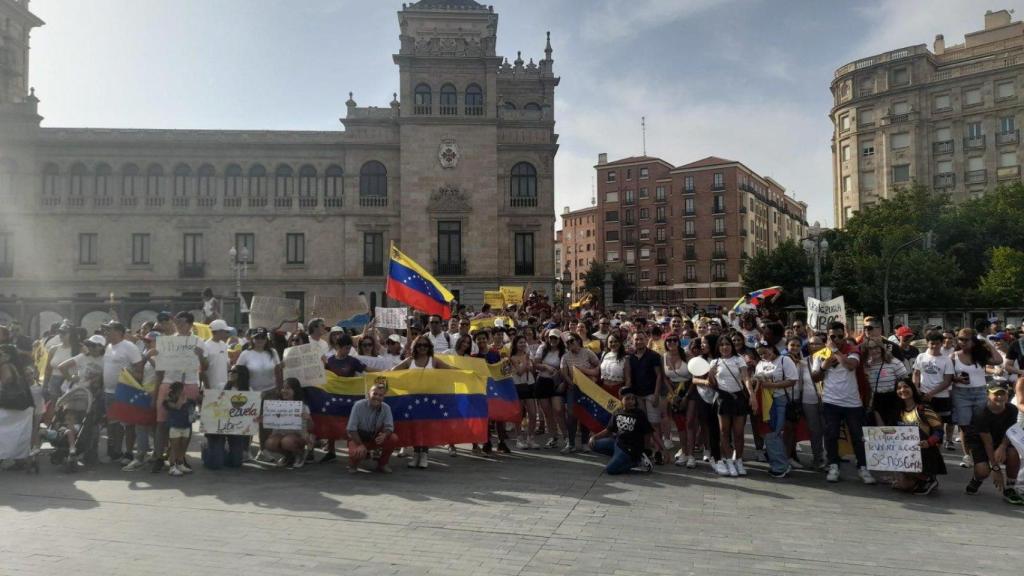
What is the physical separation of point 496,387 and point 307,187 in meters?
38.5

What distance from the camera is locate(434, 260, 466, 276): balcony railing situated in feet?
150

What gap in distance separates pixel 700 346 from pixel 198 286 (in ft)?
138

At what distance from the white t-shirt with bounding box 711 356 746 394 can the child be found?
7.43 metres

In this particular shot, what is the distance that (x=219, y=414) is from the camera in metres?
10.1

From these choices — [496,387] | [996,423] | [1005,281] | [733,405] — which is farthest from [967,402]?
[1005,281]

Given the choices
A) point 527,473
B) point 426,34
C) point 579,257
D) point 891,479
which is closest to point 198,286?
point 426,34

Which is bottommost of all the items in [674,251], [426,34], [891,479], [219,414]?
[891,479]

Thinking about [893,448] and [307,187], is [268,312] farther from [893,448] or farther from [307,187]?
[307,187]

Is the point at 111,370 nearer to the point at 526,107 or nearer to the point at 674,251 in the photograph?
the point at 526,107

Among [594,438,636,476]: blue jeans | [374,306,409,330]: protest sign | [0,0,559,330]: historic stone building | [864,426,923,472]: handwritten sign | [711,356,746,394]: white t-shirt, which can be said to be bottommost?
[594,438,636,476]: blue jeans

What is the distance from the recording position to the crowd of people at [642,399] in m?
9.66

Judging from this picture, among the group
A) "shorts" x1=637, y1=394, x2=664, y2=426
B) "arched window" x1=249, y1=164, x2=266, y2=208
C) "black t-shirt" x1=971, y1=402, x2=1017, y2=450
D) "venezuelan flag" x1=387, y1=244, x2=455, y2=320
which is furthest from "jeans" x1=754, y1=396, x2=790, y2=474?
"arched window" x1=249, y1=164, x2=266, y2=208

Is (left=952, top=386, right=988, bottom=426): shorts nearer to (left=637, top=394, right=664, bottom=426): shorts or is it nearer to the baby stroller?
(left=637, top=394, right=664, bottom=426): shorts

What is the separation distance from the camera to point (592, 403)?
11.4 meters
